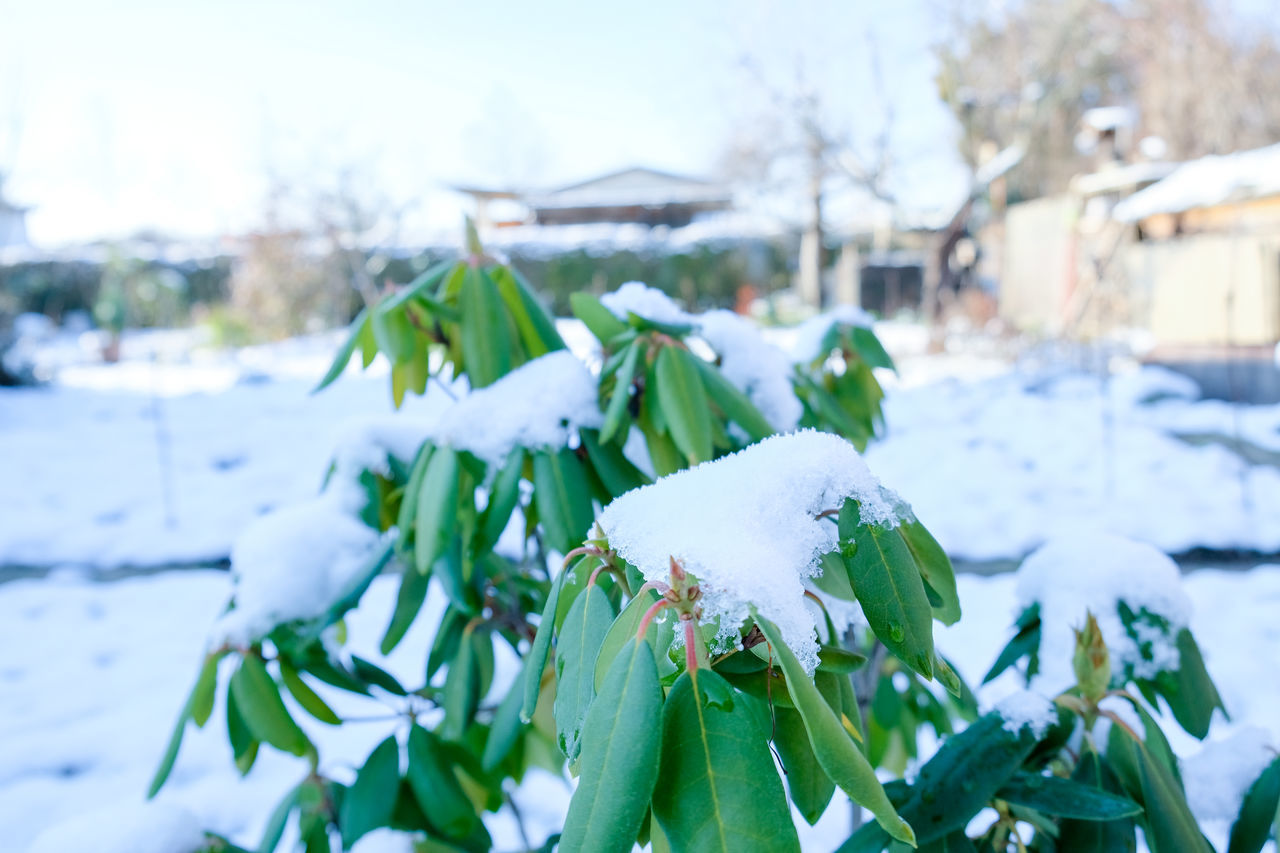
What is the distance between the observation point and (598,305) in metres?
0.77

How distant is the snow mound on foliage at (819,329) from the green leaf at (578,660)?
1.99 feet

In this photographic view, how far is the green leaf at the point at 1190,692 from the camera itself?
26.2 inches

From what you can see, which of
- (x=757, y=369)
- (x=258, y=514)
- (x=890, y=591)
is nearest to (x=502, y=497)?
(x=757, y=369)

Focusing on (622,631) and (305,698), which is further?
(305,698)

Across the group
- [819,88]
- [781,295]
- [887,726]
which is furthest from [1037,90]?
[887,726]

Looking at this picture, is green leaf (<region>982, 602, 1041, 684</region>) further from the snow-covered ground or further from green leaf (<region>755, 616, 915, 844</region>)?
green leaf (<region>755, 616, 915, 844</region>)

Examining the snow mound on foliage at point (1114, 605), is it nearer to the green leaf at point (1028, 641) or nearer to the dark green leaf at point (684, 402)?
the green leaf at point (1028, 641)

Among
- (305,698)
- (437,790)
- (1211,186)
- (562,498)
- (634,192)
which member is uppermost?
(634,192)

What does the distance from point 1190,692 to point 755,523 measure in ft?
1.70

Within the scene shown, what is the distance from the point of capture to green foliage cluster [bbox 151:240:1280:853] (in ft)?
1.05

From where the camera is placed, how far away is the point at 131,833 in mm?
748

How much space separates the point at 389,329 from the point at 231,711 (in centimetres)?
41

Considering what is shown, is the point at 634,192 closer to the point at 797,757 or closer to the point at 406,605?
the point at 406,605

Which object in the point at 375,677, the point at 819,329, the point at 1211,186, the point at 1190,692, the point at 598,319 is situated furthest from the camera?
the point at 1211,186
